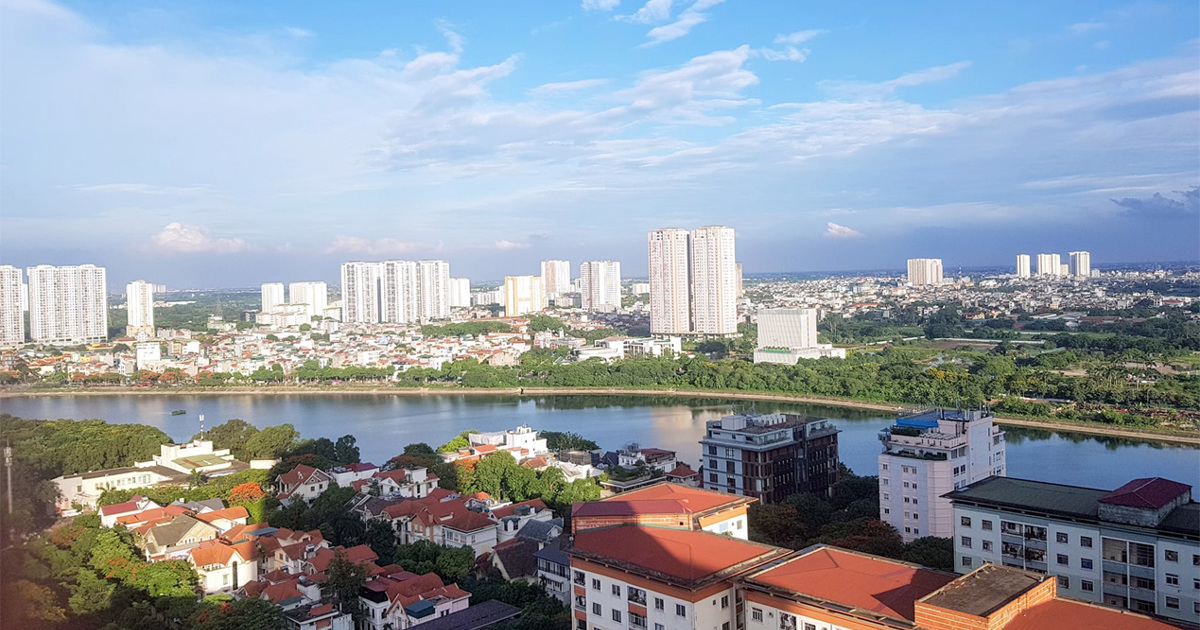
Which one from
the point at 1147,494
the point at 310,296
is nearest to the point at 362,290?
the point at 310,296

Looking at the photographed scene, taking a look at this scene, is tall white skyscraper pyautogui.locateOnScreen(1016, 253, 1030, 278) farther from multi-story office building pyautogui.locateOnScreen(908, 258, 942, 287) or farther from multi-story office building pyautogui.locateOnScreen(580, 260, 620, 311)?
multi-story office building pyautogui.locateOnScreen(580, 260, 620, 311)

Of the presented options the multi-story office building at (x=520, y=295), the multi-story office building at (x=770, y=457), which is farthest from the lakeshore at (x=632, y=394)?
the multi-story office building at (x=520, y=295)

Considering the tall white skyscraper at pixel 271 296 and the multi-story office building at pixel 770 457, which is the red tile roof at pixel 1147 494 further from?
the tall white skyscraper at pixel 271 296

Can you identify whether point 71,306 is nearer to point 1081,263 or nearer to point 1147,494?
point 1147,494

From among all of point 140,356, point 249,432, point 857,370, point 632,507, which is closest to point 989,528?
point 632,507

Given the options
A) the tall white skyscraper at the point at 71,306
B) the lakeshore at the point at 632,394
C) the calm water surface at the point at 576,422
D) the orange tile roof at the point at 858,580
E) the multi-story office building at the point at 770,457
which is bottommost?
the calm water surface at the point at 576,422

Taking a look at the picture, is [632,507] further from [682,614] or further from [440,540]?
[440,540]
